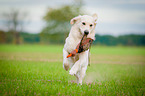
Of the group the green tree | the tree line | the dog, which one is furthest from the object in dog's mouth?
the tree line

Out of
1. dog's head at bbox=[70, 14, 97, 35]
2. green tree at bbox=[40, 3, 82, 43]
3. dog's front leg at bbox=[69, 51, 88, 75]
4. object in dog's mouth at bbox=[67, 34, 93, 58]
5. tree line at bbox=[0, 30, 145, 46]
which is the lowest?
tree line at bbox=[0, 30, 145, 46]

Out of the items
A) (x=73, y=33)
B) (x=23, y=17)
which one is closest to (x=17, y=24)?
(x=23, y=17)

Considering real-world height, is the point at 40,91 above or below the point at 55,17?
above

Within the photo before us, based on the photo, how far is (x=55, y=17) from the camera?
62625 millimetres

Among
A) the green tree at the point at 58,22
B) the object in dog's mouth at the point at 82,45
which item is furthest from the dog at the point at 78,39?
the green tree at the point at 58,22

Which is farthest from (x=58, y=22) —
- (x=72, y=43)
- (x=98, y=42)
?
(x=72, y=43)

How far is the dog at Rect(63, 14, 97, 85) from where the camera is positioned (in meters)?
5.67

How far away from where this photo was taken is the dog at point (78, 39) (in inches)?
223

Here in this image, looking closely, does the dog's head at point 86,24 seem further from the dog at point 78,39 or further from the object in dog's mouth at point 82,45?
the object in dog's mouth at point 82,45

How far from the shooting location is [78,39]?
5.89 meters

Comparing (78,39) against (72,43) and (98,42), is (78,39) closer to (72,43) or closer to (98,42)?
(72,43)

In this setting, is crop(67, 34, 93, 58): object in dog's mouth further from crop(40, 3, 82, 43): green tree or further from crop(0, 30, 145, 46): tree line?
crop(0, 30, 145, 46): tree line

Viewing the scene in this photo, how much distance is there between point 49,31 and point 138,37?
3401cm

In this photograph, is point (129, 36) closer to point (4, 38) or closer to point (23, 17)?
point (23, 17)
